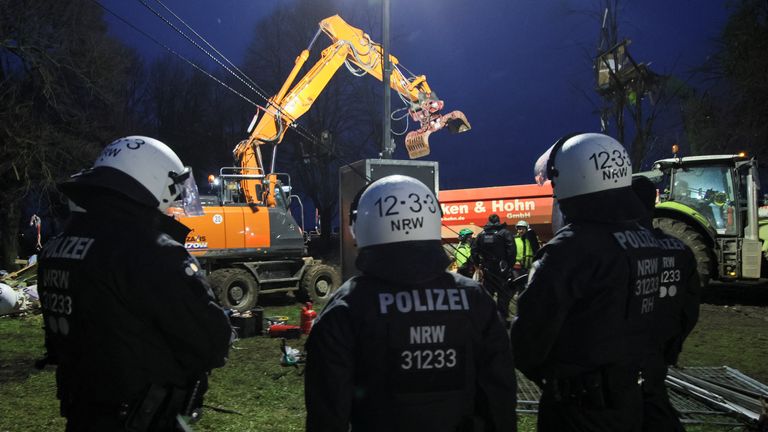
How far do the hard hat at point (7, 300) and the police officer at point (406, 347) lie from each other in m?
11.0

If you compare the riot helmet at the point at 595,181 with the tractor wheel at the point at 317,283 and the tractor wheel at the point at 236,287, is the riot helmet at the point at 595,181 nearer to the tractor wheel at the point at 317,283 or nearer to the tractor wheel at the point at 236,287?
the tractor wheel at the point at 236,287

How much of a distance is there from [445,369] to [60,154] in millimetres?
19311

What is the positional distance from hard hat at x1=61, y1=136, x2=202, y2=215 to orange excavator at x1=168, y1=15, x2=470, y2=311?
758cm

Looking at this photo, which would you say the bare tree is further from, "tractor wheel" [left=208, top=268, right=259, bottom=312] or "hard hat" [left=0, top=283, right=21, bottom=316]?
"tractor wheel" [left=208, top=268, right=259, bottom=312]

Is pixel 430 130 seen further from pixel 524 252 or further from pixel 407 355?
pixel 407 355

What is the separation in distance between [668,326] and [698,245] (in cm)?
939

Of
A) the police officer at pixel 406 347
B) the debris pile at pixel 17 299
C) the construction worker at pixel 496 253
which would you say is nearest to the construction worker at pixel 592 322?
the police officer at pixel 406 347

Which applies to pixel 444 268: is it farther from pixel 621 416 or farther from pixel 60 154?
pixel 60 154

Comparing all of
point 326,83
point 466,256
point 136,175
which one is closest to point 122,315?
point 136,175

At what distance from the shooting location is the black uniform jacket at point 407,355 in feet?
6.20

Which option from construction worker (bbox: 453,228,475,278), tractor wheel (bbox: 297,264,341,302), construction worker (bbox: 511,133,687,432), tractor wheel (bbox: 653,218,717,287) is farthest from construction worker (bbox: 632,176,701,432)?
tractor wheel (bbox: 297,264,341,302)

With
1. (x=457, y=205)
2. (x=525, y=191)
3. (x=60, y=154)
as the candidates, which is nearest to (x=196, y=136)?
(x=60, y=154)

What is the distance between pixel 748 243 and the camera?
10.8 meters

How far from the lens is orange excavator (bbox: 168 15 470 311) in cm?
1123
